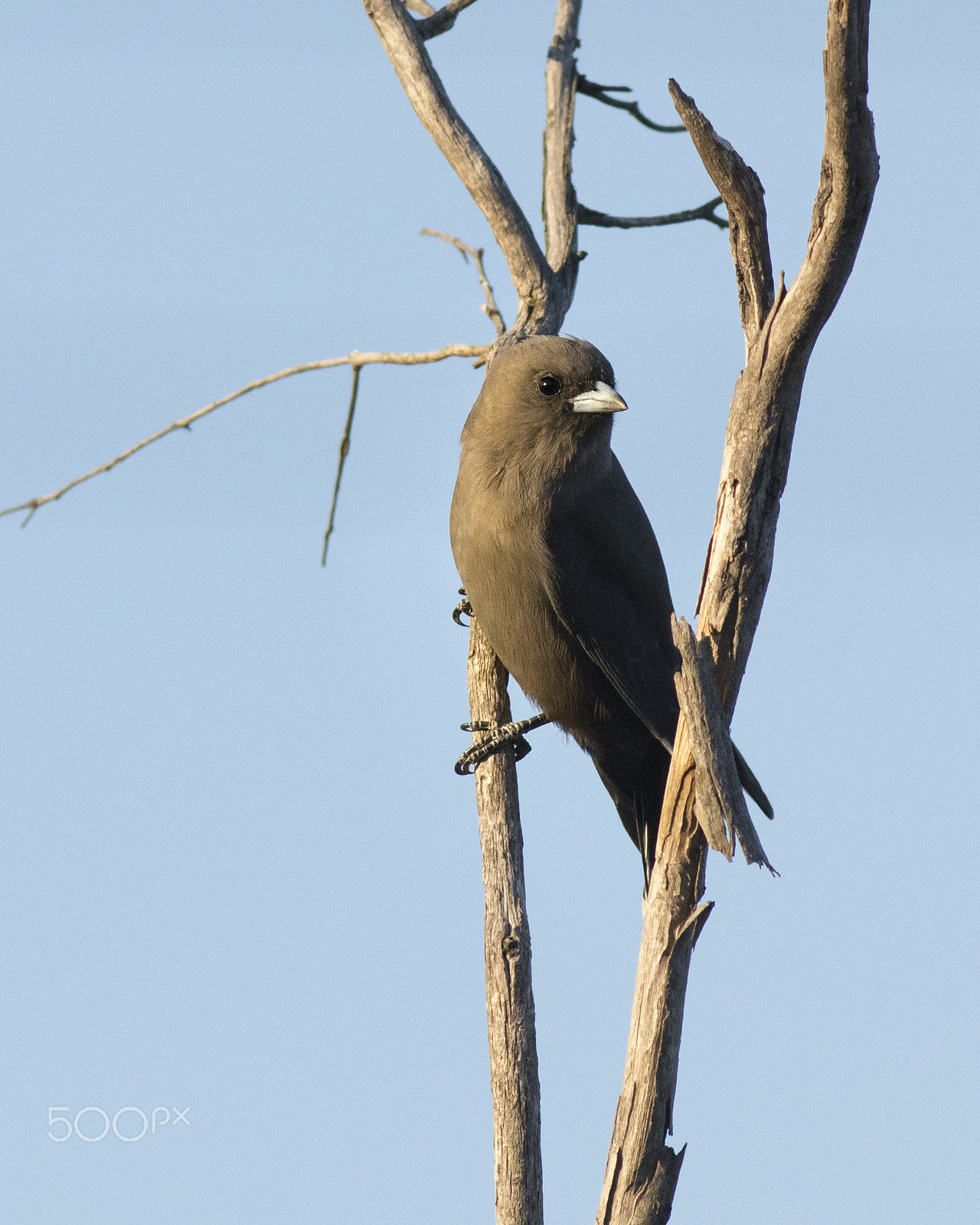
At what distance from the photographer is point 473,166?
518 centimetres

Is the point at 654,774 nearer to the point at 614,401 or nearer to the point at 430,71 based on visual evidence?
the point at 614,401

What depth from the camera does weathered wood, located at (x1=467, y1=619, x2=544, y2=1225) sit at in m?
3.96

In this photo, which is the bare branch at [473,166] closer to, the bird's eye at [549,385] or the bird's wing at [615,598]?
the bird's eye at [549,385]

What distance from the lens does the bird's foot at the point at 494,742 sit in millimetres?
4578

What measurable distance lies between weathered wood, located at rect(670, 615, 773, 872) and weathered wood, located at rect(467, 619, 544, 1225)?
40.2 inches

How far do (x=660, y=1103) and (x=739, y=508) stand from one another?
1.63 meters

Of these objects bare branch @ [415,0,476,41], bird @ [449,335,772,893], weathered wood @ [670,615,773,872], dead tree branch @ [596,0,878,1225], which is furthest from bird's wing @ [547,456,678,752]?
bare branch @ [415,0,476,41]

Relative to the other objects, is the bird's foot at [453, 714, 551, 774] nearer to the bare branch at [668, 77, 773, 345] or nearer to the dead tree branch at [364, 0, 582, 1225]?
the dead tree branch at [364, 0, 582, 1225]

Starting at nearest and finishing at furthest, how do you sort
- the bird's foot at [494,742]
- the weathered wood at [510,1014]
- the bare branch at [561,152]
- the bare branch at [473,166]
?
the weathered wood at [510,1014]
the bird's foot at [494,742]
the bare branch at [473,166]
the bare branch at [561,152]

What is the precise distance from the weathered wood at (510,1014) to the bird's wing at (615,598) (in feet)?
2.38

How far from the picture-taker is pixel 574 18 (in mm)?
5836

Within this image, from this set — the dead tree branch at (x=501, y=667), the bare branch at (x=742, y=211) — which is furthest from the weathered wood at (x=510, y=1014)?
the bare branch at (x=742, y=211)

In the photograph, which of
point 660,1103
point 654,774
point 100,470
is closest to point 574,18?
point 100,470

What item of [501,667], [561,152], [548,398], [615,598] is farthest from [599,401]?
[561,152]
